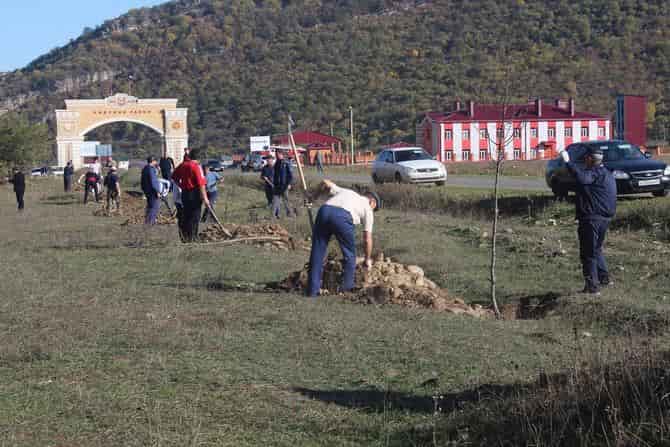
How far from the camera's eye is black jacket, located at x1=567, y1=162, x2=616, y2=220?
39.6 ft

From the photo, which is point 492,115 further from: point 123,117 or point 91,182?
point 91,182

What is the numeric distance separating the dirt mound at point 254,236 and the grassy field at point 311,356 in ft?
2.89

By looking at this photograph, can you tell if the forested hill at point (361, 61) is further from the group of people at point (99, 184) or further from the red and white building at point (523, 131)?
the group of people at point (99, 184)

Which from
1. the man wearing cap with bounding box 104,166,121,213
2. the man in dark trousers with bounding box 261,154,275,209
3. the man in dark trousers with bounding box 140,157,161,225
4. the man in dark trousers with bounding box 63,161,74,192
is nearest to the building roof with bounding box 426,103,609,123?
the man in dark trousers with bounding box 63,161,74,192

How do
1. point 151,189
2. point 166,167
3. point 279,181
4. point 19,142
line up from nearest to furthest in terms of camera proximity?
point 151,189 → point 279,181 → point 166,167 → point 19,142

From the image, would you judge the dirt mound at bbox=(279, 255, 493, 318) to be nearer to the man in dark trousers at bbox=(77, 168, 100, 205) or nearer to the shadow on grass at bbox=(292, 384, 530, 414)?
the shadow on grass at bbox=(292, 384, 530, 414)

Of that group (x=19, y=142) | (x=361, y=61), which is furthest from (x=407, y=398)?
(x=361, y=61)

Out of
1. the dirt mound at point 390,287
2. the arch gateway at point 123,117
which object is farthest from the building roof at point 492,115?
the dirt mound at point 390,287

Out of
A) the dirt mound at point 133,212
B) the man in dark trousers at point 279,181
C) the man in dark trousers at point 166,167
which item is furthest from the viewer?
the man in dark trousers at point 166,167

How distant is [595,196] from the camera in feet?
39.6

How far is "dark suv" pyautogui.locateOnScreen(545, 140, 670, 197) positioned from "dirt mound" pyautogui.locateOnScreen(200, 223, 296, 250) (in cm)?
699

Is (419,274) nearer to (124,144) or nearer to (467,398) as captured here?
(467,398)

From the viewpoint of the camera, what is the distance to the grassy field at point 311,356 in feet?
20.0

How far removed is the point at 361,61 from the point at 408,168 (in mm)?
67769
